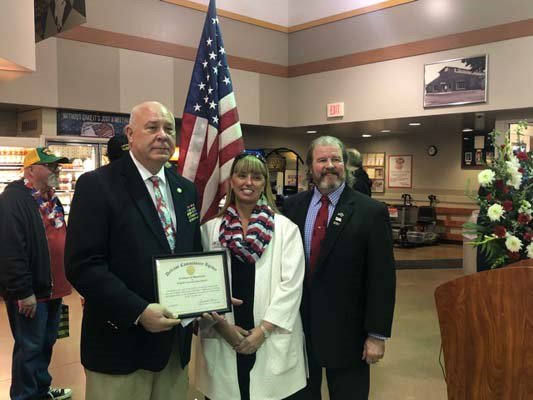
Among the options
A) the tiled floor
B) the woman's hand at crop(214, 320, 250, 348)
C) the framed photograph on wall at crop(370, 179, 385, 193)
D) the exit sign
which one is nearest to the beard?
the woman's hand at crop(214, 320, 250, 348)

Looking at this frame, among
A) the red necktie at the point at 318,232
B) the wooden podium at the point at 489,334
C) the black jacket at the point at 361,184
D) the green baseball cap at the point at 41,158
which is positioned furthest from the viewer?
the black jacket at the point at 361,184

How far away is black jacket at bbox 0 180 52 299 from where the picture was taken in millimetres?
3014

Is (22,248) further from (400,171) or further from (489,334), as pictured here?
(400,171)

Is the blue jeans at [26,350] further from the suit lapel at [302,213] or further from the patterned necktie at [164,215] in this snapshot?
the suit lapel at [302,213]

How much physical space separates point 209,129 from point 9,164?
516 centimetres

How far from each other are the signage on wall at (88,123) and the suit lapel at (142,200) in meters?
6.32

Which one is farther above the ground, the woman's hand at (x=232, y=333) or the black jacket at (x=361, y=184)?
the black jacket at (x=361, y=184)

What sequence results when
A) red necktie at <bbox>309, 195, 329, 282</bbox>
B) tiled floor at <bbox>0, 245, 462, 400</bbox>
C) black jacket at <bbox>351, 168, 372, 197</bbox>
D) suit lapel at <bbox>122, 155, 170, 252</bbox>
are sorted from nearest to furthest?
suit lapel at <bbox>122, 155, 170, 252</bbox> → red necktie at <bbox>309, 195, 329, 282</bbox> → tiled floor at <bbox>0, 245, 462, 400</bbox> → black jacket at <bbox>351, 168, 372, 197</bbox>

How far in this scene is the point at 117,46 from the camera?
796 cm

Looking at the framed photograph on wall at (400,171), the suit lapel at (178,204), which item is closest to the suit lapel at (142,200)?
the suit lapel at (178,204)

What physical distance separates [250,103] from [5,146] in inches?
179

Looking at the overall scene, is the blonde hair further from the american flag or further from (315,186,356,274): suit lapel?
the american flag

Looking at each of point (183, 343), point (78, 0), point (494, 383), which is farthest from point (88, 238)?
point (78, 0)

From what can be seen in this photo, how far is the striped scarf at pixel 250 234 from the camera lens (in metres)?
2.09
